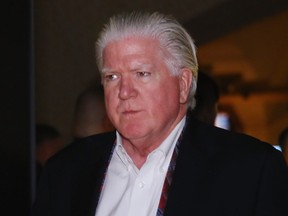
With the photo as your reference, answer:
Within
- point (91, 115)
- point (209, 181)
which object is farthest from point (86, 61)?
point (209, 181)

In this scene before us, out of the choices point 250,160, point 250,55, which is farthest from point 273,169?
point 250,55

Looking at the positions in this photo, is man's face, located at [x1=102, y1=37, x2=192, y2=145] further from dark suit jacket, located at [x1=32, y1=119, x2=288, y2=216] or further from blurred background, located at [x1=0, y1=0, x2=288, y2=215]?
blurred background, located at [x1=0, y1=0, x2=288, y2=215]

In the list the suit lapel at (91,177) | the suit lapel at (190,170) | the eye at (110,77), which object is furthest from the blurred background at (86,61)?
the suit lapel at (190,170)

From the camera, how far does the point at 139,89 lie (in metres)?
2.22

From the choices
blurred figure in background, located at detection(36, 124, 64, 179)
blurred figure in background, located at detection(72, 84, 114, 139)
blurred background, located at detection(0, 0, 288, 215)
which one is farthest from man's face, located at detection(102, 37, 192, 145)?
blurred figure in background, located at detection(36, 124, 64, 179)

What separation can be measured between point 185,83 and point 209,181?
1.06 feet

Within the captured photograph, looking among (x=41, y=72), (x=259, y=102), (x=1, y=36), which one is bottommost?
(x=1, y=36)

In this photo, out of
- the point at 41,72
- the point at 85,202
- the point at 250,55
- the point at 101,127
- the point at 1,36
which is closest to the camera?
the point at 85,202

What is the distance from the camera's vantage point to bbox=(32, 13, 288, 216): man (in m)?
2.18

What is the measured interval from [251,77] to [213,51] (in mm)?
589

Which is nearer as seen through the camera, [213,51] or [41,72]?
[41,72]

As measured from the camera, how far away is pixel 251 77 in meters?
10.1

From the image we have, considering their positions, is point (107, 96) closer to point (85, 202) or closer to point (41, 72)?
point (85, 202)

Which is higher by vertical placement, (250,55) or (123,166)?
(250,55)
